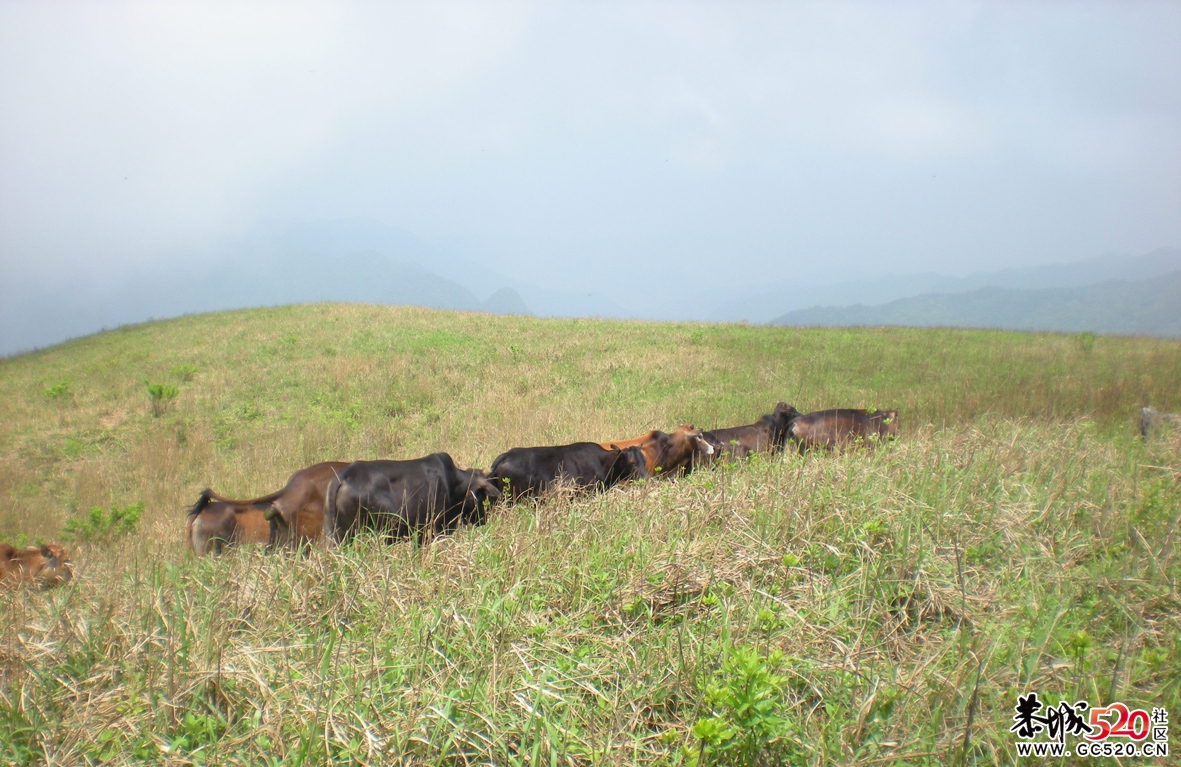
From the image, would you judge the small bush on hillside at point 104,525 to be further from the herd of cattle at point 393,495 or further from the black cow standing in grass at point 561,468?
the black cow standing in grass at point 561,468

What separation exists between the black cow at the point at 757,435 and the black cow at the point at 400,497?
3807mm

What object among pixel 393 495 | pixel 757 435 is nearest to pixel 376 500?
pixel 393 495

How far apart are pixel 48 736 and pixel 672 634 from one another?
8.82 ft

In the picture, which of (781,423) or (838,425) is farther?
(781,423)

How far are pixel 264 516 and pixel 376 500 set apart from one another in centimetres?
142

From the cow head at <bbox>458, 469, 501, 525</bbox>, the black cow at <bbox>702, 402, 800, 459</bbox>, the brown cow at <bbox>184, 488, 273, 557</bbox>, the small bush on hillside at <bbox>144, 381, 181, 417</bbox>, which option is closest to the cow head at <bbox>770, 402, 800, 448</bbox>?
the black cow at <bbox>702, 402, 800, 459</bbox>

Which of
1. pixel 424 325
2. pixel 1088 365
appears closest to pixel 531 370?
pixel 424 325

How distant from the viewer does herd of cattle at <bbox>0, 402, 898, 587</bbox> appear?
601 cm

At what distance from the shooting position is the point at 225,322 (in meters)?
29.6

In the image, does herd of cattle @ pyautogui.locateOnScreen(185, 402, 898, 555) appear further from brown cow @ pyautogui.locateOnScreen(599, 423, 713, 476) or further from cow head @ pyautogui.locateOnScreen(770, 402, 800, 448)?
cow head @ pyautogui.locateOnScreen(770, 402, 800, 448)

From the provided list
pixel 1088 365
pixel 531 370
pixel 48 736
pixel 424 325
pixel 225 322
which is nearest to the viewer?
pixel 48 736

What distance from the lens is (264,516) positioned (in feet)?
21.5

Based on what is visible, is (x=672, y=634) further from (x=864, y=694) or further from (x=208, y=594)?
(x=208, y=594)

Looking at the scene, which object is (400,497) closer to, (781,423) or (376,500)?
(376,500)
